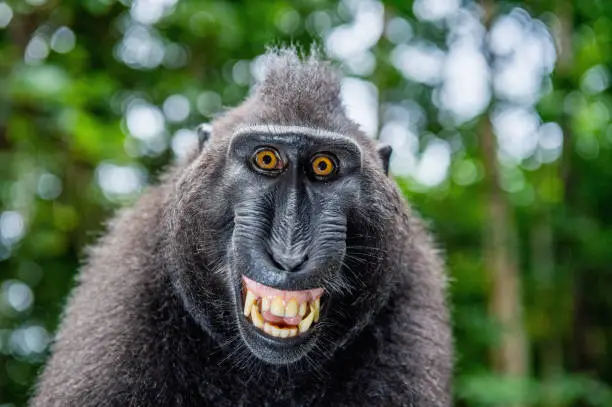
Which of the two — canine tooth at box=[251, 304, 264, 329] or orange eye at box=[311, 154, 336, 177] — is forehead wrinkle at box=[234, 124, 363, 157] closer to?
orange eye at box=[311, 154, 336, 177]

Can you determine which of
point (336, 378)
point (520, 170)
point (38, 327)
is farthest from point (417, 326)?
point (520, 170)

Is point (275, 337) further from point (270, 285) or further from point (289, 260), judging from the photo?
point (289, 260)

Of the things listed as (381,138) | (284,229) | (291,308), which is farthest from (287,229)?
(381,138)

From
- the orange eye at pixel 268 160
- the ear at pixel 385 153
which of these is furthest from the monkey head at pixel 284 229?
the ear at pixel 385 153

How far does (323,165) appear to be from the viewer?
3.97 metres

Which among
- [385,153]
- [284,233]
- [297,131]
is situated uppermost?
[385,153]

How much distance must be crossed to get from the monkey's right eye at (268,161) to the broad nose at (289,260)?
0.46 meters

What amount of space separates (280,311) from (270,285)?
0.54 ft

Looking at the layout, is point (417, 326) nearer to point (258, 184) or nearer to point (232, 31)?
point (258, 184)

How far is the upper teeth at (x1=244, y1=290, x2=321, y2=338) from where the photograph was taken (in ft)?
12.2

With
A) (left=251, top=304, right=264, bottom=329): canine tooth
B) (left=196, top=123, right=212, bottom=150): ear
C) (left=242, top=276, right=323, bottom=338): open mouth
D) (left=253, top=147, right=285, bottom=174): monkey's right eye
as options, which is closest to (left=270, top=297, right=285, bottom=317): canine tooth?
(left=242, top=276, right=323, bottom=338): open mouth

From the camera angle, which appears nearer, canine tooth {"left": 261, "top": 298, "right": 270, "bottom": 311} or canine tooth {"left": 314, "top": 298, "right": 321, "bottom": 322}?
canine tooth {"left": 261, "top": 298, "right": 270, "bottom": 311}

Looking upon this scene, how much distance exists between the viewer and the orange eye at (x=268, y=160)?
154 inches

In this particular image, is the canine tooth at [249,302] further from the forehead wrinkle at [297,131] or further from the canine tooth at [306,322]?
the forehead wrinkle at [297,131]
